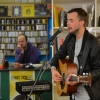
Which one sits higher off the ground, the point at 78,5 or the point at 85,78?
the point at 78,5

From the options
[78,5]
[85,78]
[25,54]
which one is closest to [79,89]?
[85,78]

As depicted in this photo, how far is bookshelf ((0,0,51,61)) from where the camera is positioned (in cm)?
715

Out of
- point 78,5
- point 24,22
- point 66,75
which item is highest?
point 78,5

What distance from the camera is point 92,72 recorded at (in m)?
1.83

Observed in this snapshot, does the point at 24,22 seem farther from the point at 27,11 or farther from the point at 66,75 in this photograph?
the point at 66,75

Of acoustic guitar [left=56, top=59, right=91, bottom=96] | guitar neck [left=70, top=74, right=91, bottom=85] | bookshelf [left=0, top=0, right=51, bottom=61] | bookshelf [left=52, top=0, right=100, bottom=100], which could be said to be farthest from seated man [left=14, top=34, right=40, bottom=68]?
bookshelf [left=0, top=0, right=51, bottom=61]

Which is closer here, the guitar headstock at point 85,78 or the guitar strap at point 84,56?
the guitar headstock at point 85,78

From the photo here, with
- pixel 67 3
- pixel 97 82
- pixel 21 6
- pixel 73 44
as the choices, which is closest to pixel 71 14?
pixel 73 44

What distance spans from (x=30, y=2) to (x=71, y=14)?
5364 millimetres

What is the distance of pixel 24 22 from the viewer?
23.9 ft

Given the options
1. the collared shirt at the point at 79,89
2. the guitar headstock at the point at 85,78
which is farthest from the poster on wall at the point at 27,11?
the guitar headstock at the point at 85,78

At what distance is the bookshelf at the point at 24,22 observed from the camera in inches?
282

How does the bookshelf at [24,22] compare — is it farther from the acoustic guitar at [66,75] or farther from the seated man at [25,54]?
the acoustic guitar at [66,75]

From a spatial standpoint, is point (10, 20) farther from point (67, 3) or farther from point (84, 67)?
point (84, 67)
